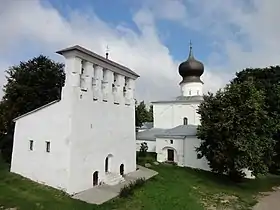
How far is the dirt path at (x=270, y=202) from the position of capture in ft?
62.7

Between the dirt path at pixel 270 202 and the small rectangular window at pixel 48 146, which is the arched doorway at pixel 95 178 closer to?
the small rectangular window at pixel 48 146

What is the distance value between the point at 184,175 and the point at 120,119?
8493 millimetres

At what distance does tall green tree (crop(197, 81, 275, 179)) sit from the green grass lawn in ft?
7.06

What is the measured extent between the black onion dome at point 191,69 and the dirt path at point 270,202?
20.8m

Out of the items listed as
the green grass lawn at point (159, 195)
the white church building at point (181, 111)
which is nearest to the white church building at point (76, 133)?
the green grass lawn at point (159, 195)

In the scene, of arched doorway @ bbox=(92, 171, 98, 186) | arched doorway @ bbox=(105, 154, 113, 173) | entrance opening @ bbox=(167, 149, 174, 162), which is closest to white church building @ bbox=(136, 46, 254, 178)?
entrance opening @ bbox=(167, 149, 174, 162)

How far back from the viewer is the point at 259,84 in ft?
111

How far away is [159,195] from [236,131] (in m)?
9.40

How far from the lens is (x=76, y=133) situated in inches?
712

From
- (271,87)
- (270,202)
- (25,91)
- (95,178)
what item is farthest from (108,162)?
(271,87)

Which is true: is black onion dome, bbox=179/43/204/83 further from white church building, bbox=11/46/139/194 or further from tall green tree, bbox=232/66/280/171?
white church building, bbox=11/46/139/194

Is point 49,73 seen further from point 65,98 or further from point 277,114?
point 277,114

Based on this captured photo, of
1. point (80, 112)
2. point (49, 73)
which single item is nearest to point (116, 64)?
point (80, 112)

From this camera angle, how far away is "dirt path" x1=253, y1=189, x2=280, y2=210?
1911cm
